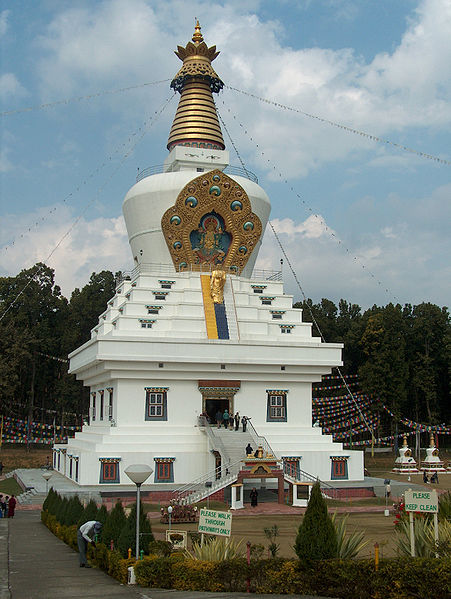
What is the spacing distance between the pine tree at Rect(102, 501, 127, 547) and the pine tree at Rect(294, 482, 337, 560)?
398 centimetres

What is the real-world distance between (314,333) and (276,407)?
26.8 meters

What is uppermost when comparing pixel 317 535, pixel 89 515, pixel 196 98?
pixel 196 98

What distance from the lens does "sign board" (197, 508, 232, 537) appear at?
12719 mm

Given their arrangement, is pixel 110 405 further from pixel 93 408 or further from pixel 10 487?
pixel 10 487

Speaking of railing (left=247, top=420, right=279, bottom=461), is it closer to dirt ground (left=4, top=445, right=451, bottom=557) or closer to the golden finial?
dirt ground (left=4, top=445, right=451, bottom=557)

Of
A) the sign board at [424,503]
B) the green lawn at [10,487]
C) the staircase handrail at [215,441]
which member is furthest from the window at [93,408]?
the sign board at [424,503]

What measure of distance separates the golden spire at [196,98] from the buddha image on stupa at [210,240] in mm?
5136

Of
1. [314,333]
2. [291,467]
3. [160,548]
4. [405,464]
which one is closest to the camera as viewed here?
[160,548]

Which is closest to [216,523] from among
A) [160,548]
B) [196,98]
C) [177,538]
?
[160,548]

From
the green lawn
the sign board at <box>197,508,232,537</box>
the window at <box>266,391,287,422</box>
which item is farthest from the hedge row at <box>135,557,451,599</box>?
the green lawn

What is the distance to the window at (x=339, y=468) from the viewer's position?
2845 cm

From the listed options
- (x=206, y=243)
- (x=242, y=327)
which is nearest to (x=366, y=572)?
(x=242, y=327)

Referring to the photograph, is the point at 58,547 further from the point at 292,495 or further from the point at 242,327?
the point at 242,327

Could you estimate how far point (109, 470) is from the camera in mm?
26219
